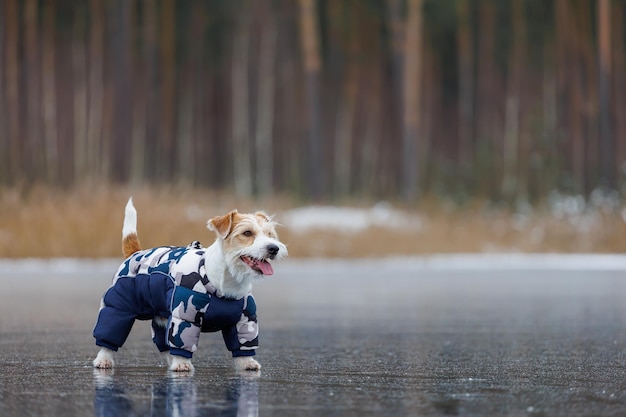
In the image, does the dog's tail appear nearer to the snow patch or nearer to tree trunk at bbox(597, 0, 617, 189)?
the snow patch

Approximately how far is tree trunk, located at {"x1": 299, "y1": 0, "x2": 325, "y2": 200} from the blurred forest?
457 centimetres

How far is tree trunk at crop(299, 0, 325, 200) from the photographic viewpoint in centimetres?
3321

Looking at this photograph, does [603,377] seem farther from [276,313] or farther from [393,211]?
[393,211]

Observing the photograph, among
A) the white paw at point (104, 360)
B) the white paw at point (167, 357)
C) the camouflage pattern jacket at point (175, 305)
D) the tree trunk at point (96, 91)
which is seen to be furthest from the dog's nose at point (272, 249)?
the tree trunk at point (96, 91)

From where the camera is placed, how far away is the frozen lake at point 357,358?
16.8ft

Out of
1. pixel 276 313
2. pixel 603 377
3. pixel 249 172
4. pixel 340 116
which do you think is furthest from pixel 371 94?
pixel 603 377

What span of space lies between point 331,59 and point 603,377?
44998 millimetres

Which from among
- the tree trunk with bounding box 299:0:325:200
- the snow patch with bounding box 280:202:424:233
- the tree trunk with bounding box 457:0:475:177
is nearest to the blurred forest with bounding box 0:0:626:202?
the tree trunk with bounding box 457:0:475:177

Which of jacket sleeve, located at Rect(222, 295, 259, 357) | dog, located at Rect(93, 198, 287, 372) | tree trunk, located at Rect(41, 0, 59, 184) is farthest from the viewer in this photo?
tree trunk, located at Rect(41, 0, 59, 184)

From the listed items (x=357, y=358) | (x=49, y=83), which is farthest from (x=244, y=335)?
(x=49, y=83)

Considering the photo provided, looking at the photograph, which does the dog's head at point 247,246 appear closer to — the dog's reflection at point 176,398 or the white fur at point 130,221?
the dog's reflection at point 176,398

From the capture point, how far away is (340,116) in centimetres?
Answer: 5447

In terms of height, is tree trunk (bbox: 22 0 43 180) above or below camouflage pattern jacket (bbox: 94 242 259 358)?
above

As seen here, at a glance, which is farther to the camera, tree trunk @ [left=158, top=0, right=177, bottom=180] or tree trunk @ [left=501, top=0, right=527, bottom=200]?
tree trunk @ [left=158, top=0, right=177, bottom=180]
